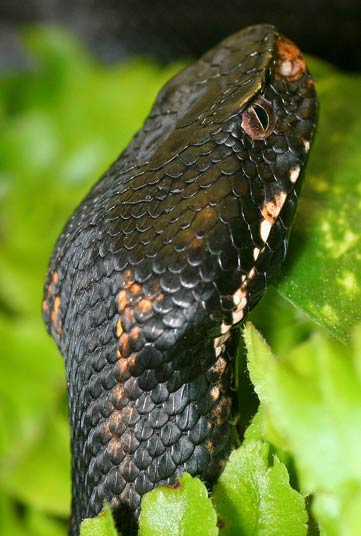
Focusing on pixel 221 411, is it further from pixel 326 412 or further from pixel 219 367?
pixel 326 412

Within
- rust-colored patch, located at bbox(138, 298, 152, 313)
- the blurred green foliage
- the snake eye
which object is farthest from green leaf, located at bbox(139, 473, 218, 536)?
the snake eye

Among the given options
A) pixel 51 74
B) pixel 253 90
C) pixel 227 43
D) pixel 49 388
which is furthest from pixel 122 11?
pixel 253 90

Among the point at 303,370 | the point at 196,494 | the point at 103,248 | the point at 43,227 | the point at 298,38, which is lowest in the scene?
the point at 298,38

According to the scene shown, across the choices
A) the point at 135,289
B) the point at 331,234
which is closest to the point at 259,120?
the point at 331,234

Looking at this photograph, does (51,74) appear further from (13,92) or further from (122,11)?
(122,11)

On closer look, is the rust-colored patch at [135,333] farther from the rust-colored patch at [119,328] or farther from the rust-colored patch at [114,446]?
the rust-colored patch at [114,446]

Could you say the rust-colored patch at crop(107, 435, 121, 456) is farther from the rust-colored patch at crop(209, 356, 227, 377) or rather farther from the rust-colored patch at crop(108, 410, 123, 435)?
the rust-colored patch at crop(209, 356, 227, 377)
